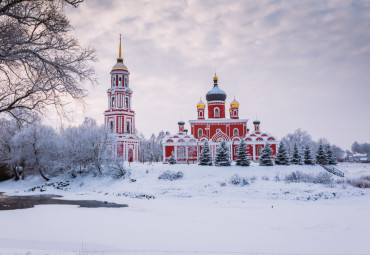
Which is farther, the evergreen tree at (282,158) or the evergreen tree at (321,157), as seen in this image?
the evergreen tree at (321,157)

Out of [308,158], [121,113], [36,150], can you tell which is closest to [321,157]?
[308,158]

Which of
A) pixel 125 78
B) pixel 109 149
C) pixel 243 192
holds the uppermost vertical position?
pixel 125 78

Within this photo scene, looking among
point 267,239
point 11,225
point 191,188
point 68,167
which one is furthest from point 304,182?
point 68,167

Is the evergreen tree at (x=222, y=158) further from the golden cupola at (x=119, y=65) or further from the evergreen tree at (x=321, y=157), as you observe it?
the golden cupola at (x=119, y=65)

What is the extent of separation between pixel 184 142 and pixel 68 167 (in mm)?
17011

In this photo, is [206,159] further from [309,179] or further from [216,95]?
[216,95]

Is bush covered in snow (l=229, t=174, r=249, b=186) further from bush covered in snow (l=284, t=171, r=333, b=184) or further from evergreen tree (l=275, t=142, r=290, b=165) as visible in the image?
evergreen tree (l=275, t=142, r=290, b=165)

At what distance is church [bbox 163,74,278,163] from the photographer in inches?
1784

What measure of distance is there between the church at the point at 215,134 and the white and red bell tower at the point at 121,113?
5.47 m

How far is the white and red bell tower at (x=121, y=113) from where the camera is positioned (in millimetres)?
44531

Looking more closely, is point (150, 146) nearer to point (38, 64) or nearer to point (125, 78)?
point (125, 78)

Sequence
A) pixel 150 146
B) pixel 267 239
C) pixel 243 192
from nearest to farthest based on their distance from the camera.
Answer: pixel 267 239 → pixel 243 192 → pixel 150 146

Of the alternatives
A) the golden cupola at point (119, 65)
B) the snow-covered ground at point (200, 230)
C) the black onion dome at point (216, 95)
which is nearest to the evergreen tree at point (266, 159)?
the snow-covered ground at point (200, 230)

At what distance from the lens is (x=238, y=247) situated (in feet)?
27.8
